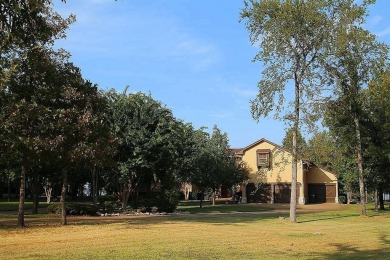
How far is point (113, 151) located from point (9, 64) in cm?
682

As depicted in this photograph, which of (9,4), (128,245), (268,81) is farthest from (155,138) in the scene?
(9,4)

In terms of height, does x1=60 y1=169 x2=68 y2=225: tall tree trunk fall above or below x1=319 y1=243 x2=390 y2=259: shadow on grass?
above

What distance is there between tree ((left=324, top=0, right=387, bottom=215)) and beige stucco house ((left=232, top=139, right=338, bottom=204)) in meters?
Result: 26.7

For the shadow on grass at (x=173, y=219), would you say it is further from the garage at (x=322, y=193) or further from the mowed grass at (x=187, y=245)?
the garage at (x=322, y=193)

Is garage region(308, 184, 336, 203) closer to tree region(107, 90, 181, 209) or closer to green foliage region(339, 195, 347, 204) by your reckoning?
green foliage region(339, 195, 347, 204)

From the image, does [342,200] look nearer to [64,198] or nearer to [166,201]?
[166,201]

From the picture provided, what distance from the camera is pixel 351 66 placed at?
3394 centimetres

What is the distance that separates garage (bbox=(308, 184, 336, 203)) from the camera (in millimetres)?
69000

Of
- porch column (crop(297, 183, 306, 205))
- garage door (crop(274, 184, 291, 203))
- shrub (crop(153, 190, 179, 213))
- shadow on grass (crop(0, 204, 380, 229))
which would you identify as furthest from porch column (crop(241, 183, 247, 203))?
shadow on grass (crop(0, 204, 380, 229))

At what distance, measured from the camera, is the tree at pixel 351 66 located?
1223 inches

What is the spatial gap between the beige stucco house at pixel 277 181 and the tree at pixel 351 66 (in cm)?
2665

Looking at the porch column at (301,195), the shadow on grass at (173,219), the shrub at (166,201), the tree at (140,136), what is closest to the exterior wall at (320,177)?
the porch column at (301,195)

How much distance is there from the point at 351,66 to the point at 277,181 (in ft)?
110

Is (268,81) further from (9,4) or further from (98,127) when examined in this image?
(9,4)
